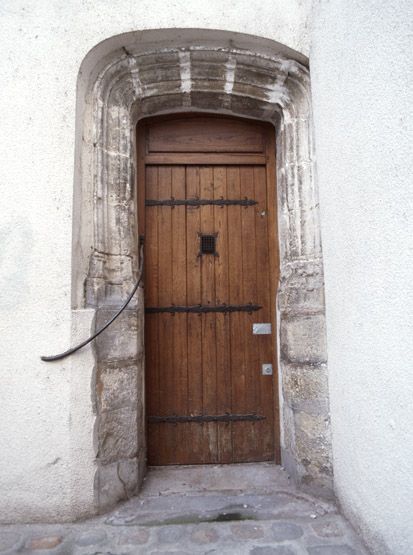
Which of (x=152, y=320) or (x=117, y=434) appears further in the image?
(x=152, y=320)

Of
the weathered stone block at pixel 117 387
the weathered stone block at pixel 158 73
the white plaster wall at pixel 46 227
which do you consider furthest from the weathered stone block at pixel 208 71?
the weathered stone block at pixel 117 387

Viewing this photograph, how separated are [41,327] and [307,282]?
153 centimetres

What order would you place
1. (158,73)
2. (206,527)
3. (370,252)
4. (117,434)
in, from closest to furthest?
(370,252), (206,527), (117,434), (158,73)

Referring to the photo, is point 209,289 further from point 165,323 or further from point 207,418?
point 207,418

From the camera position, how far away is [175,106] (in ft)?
8.42

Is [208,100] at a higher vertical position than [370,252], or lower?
higher

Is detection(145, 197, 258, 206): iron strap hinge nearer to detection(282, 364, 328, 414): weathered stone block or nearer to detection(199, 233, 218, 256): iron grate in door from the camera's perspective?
detection(199, 233, 218, 256): iron grate in door

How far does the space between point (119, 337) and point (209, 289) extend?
70 cm

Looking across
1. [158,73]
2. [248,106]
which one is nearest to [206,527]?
[248,106]

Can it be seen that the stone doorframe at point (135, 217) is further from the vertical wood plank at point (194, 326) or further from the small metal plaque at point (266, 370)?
the vertical wood plank at point (194, 326)

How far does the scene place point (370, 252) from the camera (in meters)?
1.64

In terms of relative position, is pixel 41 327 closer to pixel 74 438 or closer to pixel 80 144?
pixel 74 438

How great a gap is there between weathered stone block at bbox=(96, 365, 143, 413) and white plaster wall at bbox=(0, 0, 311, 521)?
98 millimetres

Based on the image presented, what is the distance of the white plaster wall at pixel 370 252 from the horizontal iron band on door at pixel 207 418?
62cm
